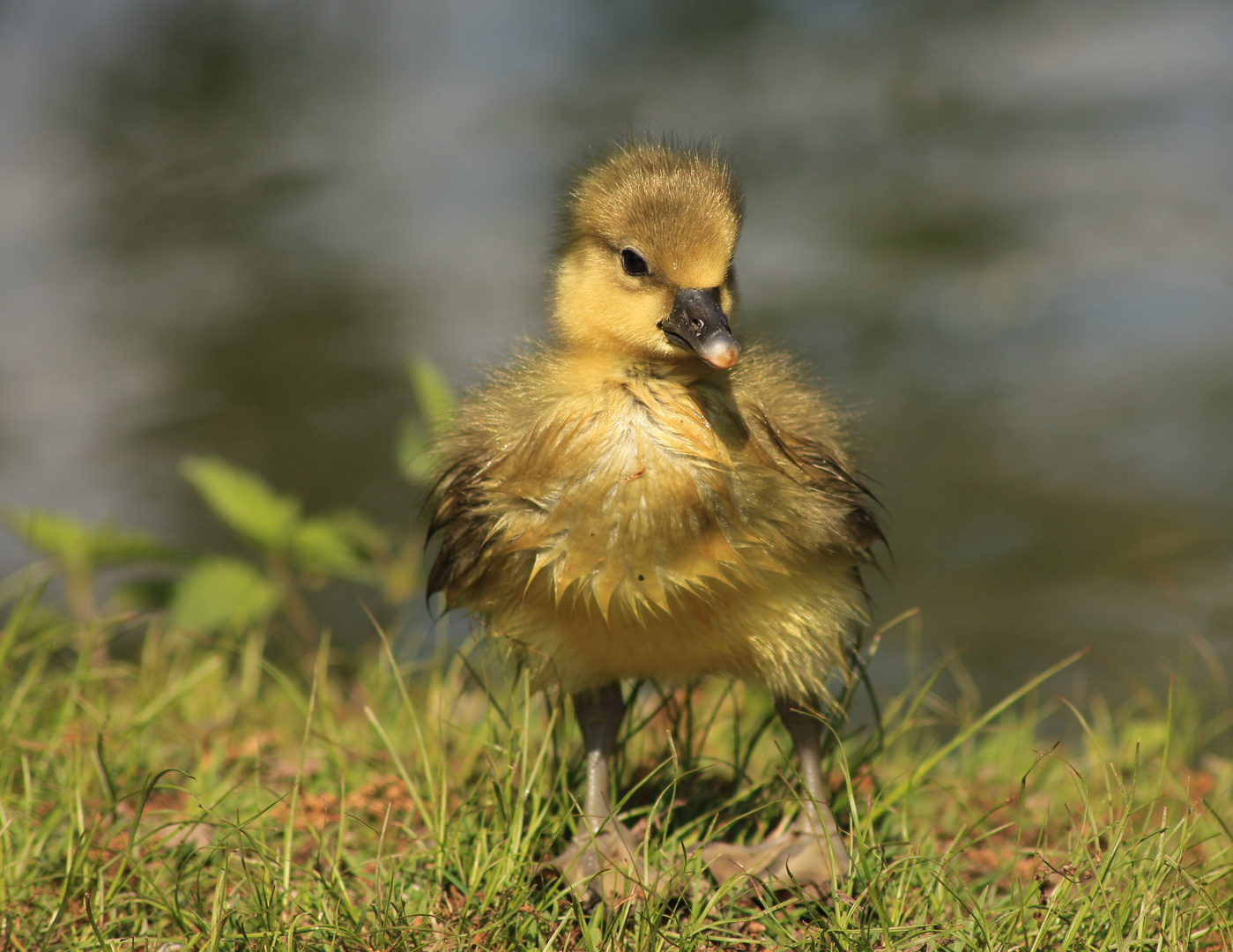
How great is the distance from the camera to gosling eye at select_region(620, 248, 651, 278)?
2262 millimetres

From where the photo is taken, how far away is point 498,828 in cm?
228

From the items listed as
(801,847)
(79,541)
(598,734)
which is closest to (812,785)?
(801,847)

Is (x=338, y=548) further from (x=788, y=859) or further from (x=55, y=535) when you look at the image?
(x=788, y=859)

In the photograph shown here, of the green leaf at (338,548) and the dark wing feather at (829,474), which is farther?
the green leaf at (338,548)

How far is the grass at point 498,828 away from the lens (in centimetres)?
203

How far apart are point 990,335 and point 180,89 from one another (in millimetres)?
5993

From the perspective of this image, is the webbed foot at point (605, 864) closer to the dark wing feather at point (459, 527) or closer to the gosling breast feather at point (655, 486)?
the gosling breast feather at point (655, 486)

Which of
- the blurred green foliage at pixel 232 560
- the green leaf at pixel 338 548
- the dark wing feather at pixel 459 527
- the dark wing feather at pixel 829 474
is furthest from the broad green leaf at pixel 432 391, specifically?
the dark wing feather at pixel 829 474

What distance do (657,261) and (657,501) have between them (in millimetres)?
447

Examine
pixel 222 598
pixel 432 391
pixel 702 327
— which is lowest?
pixel 222 598

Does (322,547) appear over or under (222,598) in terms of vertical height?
over

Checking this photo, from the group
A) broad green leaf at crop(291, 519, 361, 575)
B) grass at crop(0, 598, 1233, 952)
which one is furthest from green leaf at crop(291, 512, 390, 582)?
grass at crop(0, 598, 1233, 952)

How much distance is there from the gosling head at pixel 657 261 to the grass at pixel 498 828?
75cm

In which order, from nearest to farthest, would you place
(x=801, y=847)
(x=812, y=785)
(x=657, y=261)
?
(x=657, y=261) → (x=801, y=847) → (x=812, y=785)
